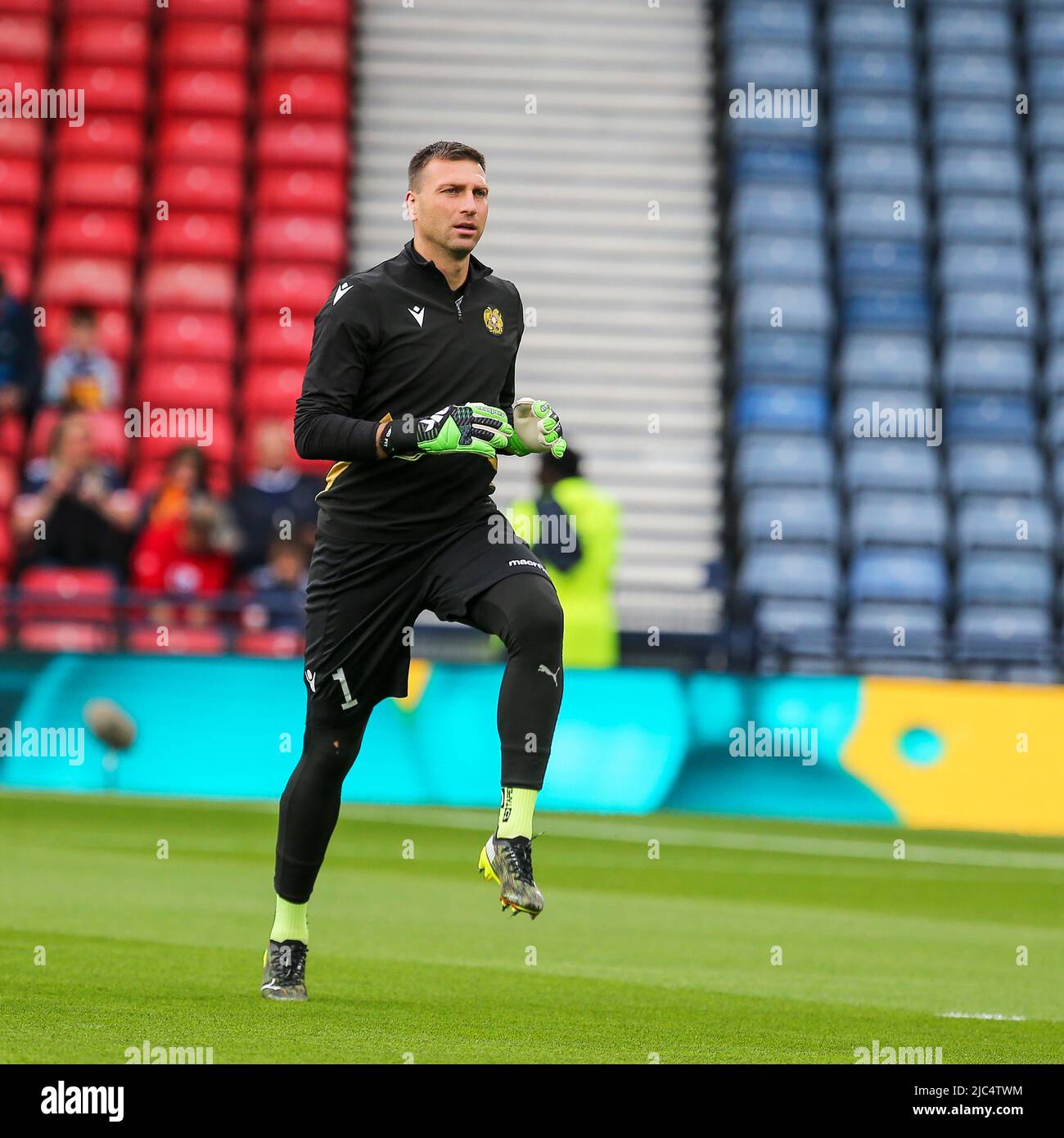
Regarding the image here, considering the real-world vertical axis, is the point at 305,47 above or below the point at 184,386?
above

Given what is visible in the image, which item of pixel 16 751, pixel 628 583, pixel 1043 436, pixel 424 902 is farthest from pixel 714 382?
pixel 424 902

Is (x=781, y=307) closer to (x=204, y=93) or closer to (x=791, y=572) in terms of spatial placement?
(x=791, y=572)

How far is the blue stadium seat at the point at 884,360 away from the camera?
19.7 meters

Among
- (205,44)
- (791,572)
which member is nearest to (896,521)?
(791,572)

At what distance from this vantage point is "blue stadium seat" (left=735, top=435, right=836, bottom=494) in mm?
18781

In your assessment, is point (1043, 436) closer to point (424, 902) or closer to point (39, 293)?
point (39, 293)

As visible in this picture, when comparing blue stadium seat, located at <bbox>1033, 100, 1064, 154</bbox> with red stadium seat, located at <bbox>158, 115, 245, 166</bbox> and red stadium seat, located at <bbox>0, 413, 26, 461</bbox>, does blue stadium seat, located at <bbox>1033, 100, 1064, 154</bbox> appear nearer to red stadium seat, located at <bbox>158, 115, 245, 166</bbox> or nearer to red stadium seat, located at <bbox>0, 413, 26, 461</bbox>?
red stadium seat, located at <bbox>158, 115, 245, 166</bbox>

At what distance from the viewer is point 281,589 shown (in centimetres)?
1545

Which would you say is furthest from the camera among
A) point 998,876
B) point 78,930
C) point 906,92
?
point 906,92

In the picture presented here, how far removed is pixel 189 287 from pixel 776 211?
19.6 feet

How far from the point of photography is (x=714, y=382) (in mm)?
20312

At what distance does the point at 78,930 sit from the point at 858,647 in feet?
27.2

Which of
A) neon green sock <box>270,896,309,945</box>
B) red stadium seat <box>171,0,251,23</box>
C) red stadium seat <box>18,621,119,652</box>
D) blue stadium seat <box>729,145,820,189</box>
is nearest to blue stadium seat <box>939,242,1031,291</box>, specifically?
blue stadium seat <box>729,145,820,189</box>

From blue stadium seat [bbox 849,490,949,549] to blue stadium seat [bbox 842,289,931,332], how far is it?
2096 millimetres
